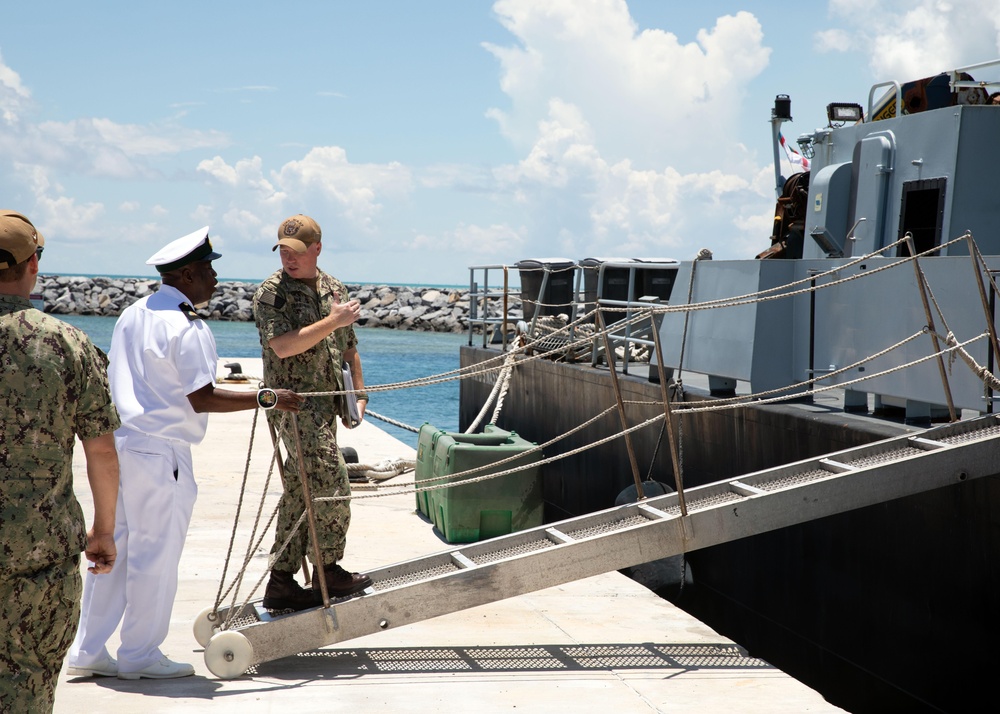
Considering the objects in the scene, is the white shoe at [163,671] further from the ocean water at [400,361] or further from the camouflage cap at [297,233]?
the ocean water at [400,361]

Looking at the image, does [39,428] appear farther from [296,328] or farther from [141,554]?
[296,328]

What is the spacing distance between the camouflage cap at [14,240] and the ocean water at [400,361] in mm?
22550

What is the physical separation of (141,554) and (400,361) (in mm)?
55307

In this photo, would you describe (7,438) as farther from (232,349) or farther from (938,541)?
(232,349)

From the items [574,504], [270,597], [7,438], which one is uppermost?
[7,438]

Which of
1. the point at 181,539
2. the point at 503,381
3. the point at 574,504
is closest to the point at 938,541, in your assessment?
the point at 181,539

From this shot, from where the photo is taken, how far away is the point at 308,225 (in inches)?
205

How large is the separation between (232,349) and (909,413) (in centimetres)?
5840

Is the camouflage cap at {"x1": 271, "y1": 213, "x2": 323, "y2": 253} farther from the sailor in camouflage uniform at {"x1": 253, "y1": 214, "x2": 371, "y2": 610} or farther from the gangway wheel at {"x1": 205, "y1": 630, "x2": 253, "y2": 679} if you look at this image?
the gangway wheel at {"x1": 205, "y1": 630, "x2": 253, "y2": 679}

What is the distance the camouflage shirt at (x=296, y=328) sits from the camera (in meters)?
5.14

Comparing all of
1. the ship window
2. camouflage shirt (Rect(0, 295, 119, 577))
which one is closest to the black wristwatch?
camouflage shirt (Rect(0, 295, 119, 577))

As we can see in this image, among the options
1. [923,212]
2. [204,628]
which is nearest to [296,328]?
[204,628]

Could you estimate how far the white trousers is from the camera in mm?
4637

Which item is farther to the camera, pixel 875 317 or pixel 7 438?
pixel 875 317
